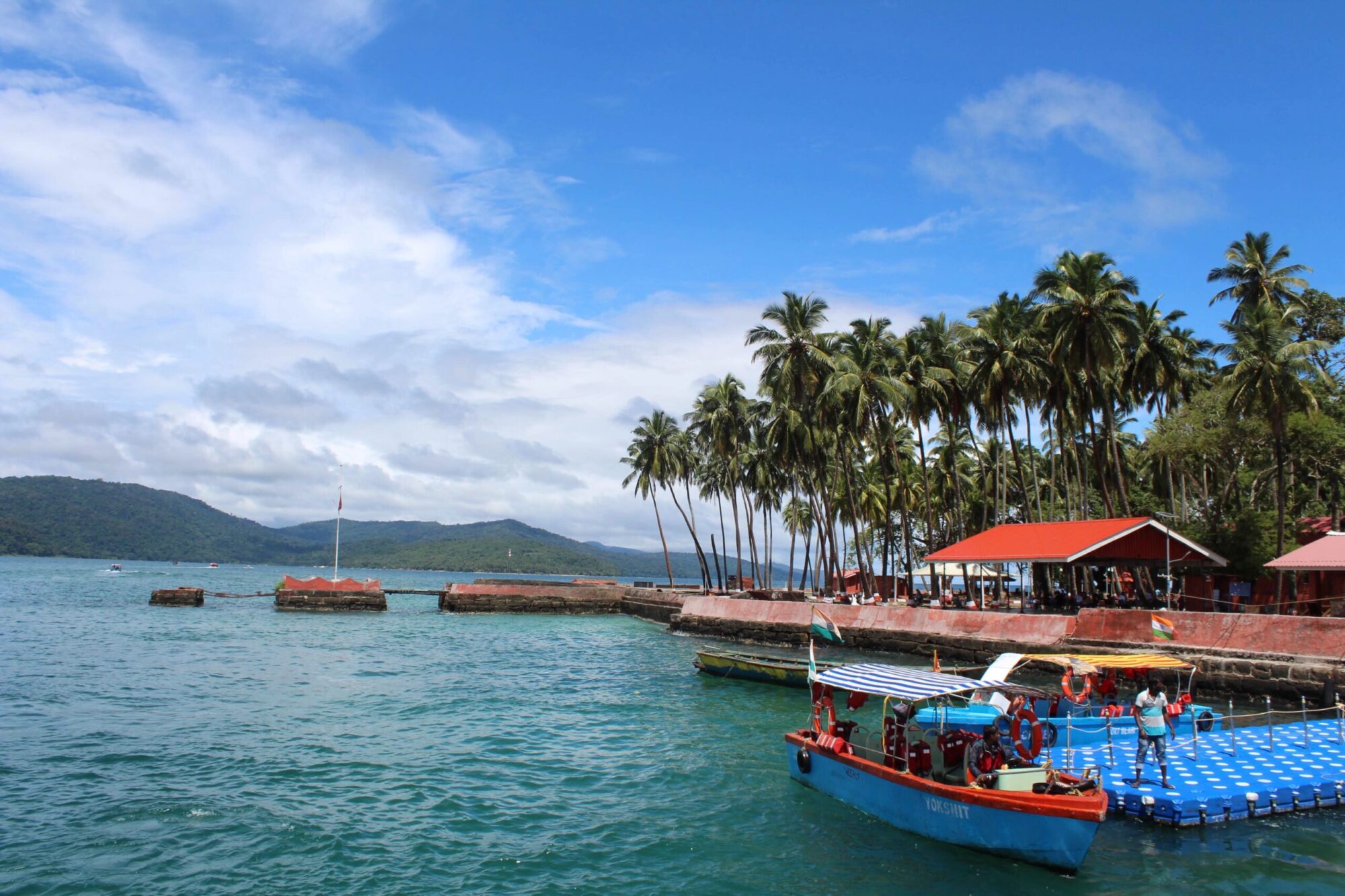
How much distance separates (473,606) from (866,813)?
60454 millimetres

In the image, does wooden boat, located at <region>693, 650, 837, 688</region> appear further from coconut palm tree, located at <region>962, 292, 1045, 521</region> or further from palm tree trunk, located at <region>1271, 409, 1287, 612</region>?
coconut palm tree, located at <region>962, 292, 1045, 521</region>

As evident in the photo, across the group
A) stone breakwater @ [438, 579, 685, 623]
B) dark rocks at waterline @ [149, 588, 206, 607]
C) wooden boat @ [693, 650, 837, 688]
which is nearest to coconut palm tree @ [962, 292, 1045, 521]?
wooden boat @ [693, 650, 837, 688]

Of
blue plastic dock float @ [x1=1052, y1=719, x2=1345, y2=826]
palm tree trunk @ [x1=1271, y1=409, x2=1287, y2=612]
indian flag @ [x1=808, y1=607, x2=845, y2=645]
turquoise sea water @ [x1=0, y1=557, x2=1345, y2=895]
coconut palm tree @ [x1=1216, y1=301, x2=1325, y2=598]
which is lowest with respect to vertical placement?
turquoise sea water @ [x1=0, y1=557, x2=1345, y2=895]

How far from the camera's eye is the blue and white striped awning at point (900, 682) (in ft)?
50.7

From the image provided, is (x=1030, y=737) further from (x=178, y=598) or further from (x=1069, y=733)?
(x=178, y=598)

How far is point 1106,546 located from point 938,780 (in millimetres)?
26328

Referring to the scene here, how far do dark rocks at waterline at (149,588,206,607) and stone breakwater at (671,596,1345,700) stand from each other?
45.8m

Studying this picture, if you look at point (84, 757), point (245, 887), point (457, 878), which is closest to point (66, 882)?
point (245, 887)

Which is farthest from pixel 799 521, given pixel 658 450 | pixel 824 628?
pixel 824 628

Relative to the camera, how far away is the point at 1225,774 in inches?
667

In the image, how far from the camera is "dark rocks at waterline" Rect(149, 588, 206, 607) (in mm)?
67062

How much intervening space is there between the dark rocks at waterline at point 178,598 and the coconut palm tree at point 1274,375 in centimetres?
7193

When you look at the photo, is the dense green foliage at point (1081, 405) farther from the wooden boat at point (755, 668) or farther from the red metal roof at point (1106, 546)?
the wooden boat at point (755, 668)

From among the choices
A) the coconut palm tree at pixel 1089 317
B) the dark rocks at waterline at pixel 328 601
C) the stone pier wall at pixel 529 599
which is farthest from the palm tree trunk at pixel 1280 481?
the dark rocks at waterline at pixel 328 601
